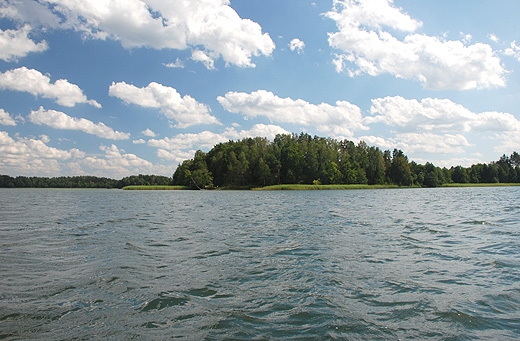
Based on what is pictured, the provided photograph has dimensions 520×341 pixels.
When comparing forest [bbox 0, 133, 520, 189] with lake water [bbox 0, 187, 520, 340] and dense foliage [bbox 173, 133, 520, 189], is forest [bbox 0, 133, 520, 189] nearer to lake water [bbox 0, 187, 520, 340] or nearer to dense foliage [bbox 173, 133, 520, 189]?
dense foliage [bbox 173, 133, 520, 189]

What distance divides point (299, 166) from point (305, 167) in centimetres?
240

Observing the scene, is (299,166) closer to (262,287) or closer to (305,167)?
(305,167)

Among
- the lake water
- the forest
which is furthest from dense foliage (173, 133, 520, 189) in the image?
the lake water

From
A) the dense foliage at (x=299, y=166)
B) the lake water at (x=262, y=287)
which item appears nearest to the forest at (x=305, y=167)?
the dense foliage at (x=299, y=166)

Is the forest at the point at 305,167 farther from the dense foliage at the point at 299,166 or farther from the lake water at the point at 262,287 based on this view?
the lake water at the point at 262,287

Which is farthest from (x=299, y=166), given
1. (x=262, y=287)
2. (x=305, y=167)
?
(x=262, y=287)

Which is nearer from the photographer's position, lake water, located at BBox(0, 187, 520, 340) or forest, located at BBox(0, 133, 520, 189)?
lake water, located at BBox(0, 187, 520, 340)

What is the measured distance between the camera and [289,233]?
61.5 ft

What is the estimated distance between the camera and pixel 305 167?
452 ft

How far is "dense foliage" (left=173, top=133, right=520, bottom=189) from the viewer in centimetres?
13650

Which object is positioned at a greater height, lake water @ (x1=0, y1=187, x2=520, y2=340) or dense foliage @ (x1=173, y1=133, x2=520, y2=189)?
dense foliage @ (x1=173, y1=133, x2=520, y2=189)

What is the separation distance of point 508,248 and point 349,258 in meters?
7.36

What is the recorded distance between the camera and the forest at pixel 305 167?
13662 cm

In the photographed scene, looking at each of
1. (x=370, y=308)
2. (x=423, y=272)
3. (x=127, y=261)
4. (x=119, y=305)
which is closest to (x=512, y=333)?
(x=370, y=308)
